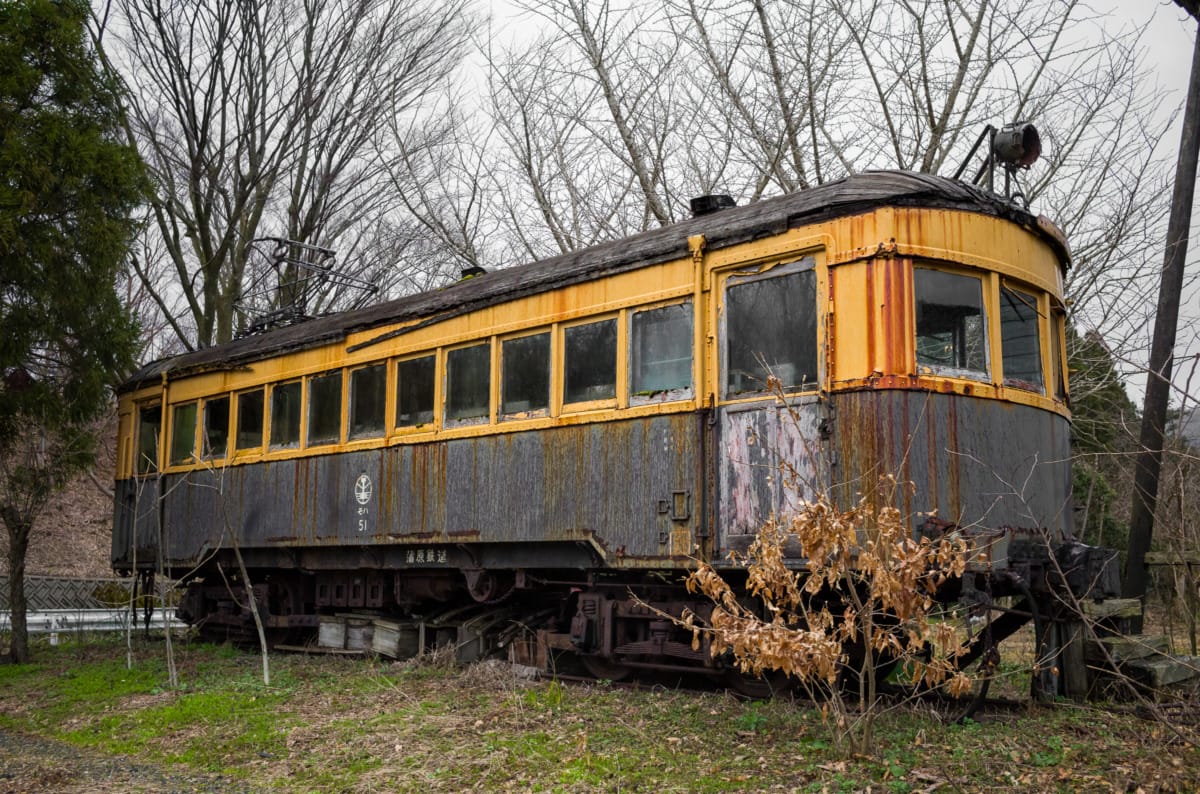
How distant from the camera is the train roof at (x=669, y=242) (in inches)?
270

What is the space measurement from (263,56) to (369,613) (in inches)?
406

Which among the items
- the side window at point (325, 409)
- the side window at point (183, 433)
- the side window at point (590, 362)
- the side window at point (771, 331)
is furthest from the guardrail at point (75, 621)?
the side window at point (771, 331)

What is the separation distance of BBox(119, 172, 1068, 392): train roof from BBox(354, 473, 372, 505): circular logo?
1.44 meters

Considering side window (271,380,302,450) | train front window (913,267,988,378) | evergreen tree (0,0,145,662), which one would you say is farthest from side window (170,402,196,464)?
train front window (913,267,988,378)

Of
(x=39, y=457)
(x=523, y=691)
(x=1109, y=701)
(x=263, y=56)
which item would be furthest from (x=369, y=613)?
(x=263, y=56)

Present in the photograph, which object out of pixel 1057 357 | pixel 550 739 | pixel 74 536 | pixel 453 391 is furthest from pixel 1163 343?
pixel 74 536

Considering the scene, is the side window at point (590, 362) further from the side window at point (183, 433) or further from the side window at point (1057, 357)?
the side window at point (183, 433)

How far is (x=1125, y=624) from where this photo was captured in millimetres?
7969

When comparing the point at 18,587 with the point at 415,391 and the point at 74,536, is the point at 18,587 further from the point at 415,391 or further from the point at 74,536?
the point at 74,536

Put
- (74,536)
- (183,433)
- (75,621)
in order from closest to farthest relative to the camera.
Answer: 1. (183,433)
2. (75,621)
3. (74,536)

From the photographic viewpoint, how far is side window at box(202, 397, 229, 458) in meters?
12.0

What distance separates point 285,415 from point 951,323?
7.00 metres

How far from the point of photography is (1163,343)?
8.88 meters

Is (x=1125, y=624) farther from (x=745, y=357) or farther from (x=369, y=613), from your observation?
(x=369, y=613)
